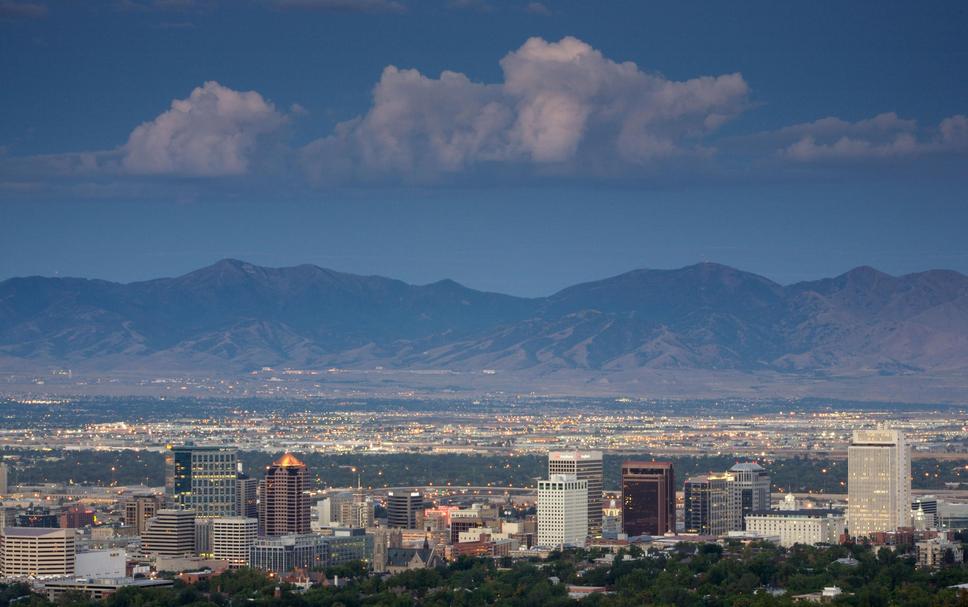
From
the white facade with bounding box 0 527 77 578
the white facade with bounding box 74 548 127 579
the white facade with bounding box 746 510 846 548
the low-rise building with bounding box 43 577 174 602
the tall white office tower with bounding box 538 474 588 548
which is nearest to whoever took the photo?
the low-rise building with bounding box 43 577 174 602

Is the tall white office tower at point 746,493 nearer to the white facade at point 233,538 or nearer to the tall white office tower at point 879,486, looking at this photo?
the tall white office tower at point 879,486

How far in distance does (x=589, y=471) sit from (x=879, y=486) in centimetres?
1878

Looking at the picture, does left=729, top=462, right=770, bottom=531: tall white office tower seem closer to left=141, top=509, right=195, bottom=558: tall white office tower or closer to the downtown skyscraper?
the downtown skyscraper

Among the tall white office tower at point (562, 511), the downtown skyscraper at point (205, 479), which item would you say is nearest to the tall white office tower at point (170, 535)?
the downtown skyscraper at point (205, 479)

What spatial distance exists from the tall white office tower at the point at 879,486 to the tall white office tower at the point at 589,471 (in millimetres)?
14933

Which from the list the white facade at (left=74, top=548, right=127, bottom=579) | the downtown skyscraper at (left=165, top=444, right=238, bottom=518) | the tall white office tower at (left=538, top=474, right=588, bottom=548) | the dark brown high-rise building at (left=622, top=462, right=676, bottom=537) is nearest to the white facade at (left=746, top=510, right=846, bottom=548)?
the dark brown high-rise building at (left=622, top=462, right=676, bottom=537)

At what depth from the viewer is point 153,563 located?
136 metres

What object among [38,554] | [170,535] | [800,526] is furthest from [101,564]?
[800,526]

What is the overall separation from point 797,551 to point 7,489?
222 ft

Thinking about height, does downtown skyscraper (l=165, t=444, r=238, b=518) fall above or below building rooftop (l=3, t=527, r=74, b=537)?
above

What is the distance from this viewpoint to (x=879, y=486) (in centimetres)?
15475

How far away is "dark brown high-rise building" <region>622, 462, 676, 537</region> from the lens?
157 metres

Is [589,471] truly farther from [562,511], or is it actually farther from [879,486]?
[879,486]

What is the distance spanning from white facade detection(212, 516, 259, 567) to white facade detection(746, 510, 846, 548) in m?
29.3
